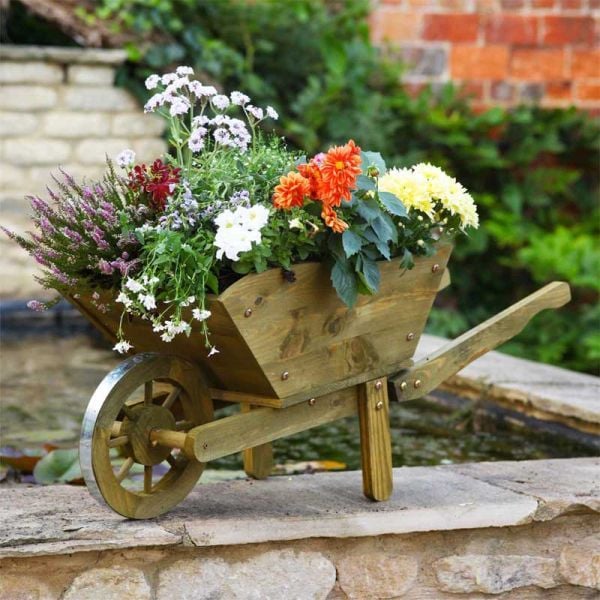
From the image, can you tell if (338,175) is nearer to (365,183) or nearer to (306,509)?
(365,183)

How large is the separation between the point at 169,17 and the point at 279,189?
494cm

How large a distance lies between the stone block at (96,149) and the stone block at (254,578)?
15.3 feet

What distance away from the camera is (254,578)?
8.30 feet

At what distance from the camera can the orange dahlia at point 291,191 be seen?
239 centimetres

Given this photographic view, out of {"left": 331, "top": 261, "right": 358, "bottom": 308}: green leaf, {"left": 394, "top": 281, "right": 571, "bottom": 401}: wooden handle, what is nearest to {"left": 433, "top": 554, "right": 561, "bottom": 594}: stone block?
{"left": 394, "top": 281, "right": 571, "bottom": 401}: wooden handle

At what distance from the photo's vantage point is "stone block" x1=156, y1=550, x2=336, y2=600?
2480mm

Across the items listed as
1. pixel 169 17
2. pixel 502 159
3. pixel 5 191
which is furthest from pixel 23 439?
pixel 502 159

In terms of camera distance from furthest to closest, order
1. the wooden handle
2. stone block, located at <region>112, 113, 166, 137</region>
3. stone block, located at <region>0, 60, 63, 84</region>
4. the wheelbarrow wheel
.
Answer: stone block, located at <region>112, 113, 166, 137</region> → stone block, located at <region>0, 60, 63, 84</region> → the wooden handle → the wheelbarrow wheel

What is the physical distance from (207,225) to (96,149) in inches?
187

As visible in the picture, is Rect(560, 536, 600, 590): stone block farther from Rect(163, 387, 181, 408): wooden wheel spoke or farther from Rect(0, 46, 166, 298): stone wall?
Rect(0, 46, 166, 298): stone wall

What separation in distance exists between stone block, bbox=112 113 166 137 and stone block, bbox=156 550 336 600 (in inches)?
188

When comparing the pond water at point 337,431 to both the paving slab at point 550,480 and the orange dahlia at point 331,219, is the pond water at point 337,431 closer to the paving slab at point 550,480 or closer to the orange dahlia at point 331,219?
the paving slab at point 550,480

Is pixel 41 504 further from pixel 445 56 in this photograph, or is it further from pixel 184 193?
pixel 445 56

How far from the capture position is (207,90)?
2.57 meters
